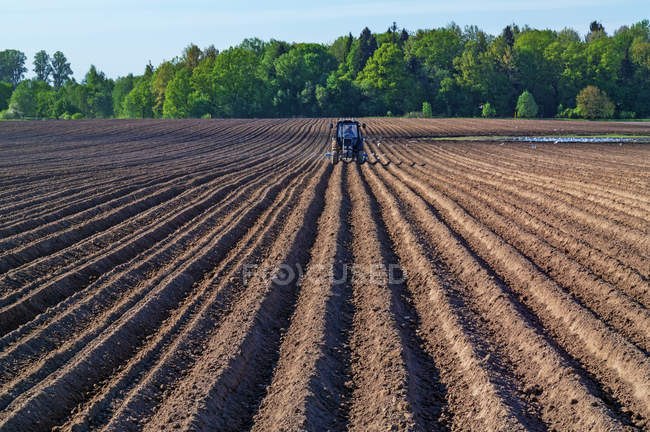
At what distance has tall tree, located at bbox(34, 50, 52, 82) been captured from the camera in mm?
148000

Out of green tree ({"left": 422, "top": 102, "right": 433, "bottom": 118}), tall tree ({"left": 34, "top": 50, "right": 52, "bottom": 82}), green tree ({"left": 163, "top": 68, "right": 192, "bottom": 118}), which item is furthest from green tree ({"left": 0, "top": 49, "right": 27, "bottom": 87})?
green tree ({"left": 422, "top": 102, "right": 433, "bottom": 118})

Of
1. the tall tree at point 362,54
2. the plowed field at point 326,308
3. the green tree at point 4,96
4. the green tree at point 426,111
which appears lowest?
the plowed field at point 326,308

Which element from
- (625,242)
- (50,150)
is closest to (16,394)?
(625,242)

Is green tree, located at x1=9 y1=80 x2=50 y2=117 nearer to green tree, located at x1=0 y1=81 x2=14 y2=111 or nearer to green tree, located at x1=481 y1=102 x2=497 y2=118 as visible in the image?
green tree, located at x1=0 y1=81 x2=14 y2=111

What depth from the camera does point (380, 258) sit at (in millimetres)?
9531

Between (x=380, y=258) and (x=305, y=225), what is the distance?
2.70 metres

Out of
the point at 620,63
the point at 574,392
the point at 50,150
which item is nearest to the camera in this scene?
the point at 574,392

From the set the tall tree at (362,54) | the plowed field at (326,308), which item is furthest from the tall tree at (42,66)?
the plowed field at (326,308)

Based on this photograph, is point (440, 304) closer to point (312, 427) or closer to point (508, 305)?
point (508, 305)

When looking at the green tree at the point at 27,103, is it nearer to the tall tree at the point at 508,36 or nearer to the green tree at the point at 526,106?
the green tree at the point at 526,106

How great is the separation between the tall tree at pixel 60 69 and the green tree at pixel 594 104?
132965 millimetres

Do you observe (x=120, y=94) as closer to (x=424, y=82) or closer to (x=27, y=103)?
(x=27, y=103)

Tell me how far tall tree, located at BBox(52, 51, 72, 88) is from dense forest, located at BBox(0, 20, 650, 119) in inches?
2374

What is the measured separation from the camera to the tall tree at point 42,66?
148 metres
